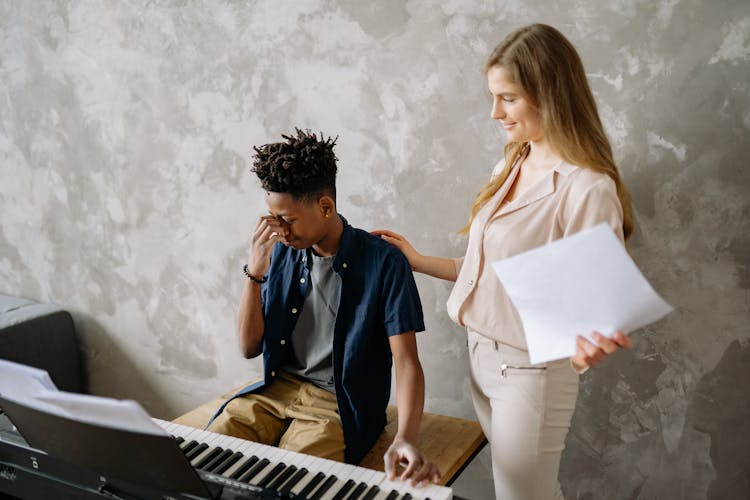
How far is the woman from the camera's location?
154cm

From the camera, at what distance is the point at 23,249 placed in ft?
11.1

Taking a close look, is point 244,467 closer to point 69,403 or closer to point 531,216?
point 69,403

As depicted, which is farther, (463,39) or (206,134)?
(206,134)

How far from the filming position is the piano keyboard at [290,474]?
136 cm

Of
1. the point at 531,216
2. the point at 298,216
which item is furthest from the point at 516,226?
the point at 298,216

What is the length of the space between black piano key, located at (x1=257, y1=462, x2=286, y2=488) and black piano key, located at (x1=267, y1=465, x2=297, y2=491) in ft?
0.03

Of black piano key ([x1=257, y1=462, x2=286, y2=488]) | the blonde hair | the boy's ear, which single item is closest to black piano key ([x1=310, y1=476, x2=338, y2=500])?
black piano key ([x1=257, y1=462, x2=286, y2=488])

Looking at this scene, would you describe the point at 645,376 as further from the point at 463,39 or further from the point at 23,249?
the point at 23,249

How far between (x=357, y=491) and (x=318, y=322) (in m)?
0.67

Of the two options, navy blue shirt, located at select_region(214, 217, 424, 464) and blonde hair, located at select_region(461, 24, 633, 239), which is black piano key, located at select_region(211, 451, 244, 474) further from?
blonde hair, located at select_region(461, 24, 633, 239)

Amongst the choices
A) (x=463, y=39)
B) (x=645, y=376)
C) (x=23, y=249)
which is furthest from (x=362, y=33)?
(x=23, y=249)

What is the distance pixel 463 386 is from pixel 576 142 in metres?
1.11

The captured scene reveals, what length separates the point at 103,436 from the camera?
49.0 inches

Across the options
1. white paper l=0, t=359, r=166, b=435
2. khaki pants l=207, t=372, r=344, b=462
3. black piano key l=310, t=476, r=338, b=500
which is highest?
white paper l=0, t=359, r=166, b=435
